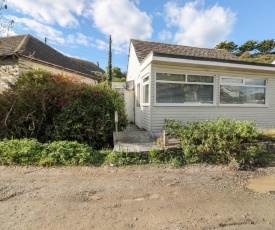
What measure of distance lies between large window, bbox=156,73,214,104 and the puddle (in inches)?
162

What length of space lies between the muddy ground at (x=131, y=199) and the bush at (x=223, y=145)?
1.47 feet

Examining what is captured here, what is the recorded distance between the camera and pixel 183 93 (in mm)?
7777

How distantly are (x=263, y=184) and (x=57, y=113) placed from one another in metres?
6.78

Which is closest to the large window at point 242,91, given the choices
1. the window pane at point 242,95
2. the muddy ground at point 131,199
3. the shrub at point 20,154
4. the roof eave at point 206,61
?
the window pane at point 242,95

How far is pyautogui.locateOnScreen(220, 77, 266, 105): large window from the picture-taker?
826 centimetres

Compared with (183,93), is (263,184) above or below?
below

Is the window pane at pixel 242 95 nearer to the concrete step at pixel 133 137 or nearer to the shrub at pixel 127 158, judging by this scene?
the concrete step at pixel 133 137

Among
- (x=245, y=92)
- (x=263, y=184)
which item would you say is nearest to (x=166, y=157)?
(x=263, y=184)

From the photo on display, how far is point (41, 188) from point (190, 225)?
3000mm

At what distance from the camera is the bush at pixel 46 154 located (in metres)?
4.99

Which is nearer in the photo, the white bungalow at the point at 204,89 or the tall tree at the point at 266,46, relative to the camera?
the white bungalow at the point at 204,89

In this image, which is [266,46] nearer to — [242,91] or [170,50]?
[170,50]

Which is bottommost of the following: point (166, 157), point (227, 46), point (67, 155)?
point (166, 157)

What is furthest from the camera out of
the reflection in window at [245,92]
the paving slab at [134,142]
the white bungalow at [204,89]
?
the reflection in window at [245,92]
